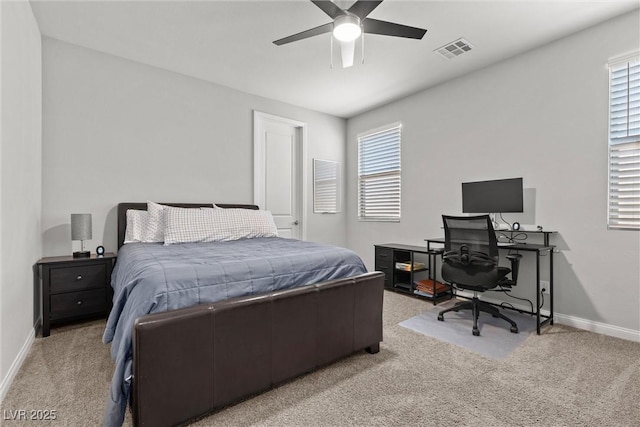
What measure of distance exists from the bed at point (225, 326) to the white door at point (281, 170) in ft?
7.80

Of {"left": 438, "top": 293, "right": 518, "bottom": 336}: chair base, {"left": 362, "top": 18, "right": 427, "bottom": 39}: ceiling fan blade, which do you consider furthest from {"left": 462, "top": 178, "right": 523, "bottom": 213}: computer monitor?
{"left": 362, "top": 18, "right": 427, "bottom": 39}: ceiling fan blade

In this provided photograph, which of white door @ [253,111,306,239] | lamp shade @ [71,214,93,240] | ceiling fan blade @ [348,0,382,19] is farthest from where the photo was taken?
white door @ [253,111,306,239]

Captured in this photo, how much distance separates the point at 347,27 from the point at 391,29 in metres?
0.36

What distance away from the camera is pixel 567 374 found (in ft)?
6.40

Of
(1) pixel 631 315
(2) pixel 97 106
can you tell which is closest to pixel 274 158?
(2) pixel 97 106

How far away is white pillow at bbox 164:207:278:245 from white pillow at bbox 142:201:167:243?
10 cm

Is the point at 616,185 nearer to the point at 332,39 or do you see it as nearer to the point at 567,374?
the point at 567,374

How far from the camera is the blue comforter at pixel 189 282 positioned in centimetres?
137

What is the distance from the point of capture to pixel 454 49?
10.0ft

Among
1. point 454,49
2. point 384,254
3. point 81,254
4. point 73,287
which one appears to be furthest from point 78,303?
point 454,49

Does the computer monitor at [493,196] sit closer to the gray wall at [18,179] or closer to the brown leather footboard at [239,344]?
the brown leather footboard at [239,344]

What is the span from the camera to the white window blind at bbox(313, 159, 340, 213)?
489 cm

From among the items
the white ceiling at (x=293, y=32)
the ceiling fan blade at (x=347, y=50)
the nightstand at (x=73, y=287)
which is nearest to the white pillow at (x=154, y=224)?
the nightstand at (x=73, y=287)

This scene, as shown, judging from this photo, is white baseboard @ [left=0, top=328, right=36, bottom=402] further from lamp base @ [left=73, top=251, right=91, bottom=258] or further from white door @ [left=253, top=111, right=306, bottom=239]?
white door @ [left=253, top=111, right=306, bottom=239]
